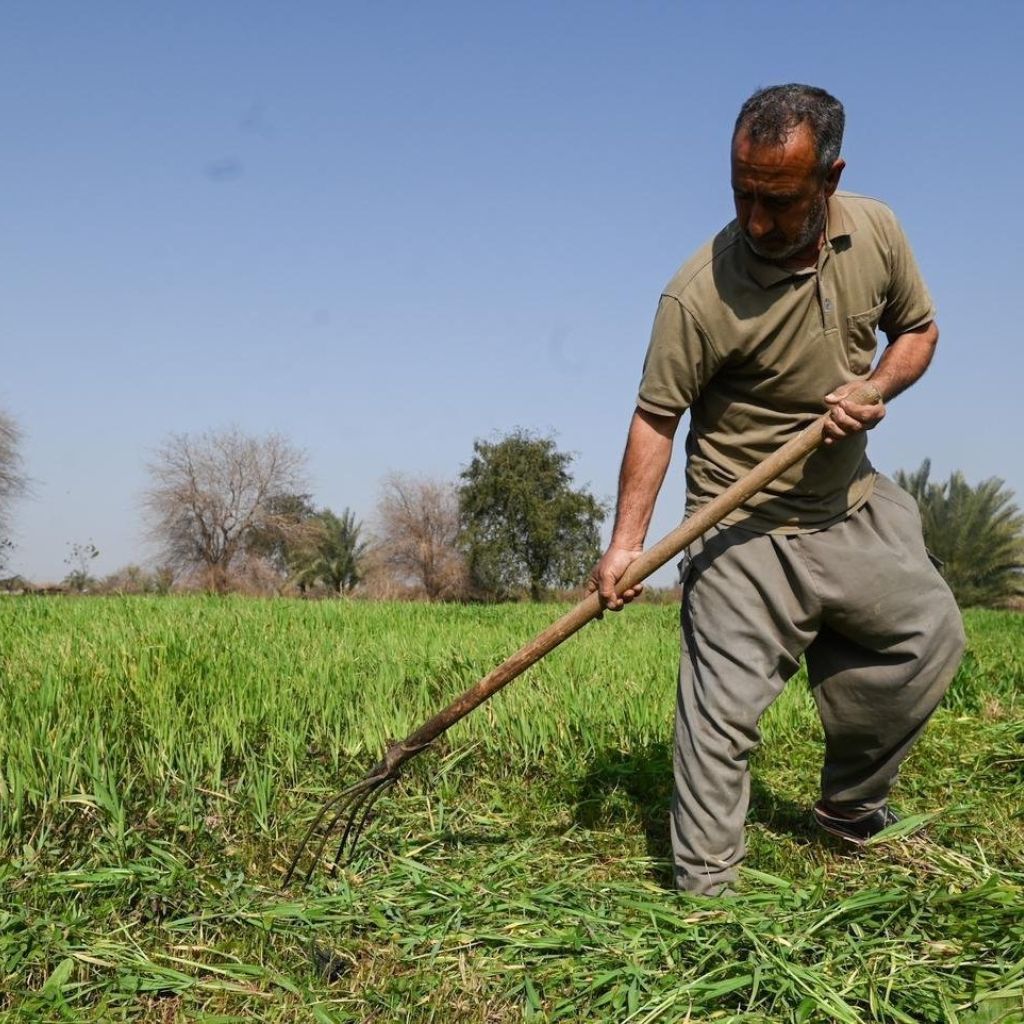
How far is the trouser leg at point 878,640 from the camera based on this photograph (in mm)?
3234

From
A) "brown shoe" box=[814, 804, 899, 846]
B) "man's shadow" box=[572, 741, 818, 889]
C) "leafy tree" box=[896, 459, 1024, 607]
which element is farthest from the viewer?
"leafy tree" box=[896, 459, 1024, 607]

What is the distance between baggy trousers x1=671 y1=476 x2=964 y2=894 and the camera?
313 centimetres

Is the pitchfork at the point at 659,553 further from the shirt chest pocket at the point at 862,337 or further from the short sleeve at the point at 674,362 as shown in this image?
the short sleeve at the point at 674,362

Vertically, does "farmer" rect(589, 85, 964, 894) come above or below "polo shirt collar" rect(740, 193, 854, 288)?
below

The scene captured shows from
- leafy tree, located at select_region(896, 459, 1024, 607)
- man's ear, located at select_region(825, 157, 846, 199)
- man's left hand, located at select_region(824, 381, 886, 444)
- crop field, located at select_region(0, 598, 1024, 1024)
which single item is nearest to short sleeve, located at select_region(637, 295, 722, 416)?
man's left hand, located at select_region(824, 381, 886, 444)

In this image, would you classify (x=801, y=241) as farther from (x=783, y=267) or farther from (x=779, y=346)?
(x=779, y=346)

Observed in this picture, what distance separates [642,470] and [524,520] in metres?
40.0

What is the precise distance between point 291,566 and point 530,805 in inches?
1470

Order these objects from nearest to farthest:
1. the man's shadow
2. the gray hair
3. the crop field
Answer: the crop field < the gray hair < the man's shadow

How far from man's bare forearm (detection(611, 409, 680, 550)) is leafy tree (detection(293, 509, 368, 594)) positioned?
36.7 m

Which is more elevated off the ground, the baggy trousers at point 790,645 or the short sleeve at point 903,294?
the short sleeve at point 903,294

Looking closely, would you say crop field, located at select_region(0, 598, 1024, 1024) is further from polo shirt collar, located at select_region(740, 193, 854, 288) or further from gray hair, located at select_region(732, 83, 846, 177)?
Answer: gray hair, located at select_region(732, 83, 846, 177)

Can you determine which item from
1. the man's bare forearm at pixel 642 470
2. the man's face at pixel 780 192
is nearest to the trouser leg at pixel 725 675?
the man's bare forearm at pixel 642 470

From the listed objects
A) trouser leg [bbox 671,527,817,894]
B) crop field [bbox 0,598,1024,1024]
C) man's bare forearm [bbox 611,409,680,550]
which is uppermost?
man's bare forearm [bbox 611,409,680,550]
